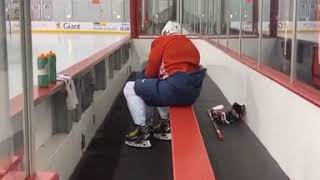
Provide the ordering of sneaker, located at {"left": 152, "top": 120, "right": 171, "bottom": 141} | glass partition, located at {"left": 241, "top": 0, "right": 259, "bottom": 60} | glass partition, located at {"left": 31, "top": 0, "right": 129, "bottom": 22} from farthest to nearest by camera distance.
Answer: glass partition, located at {"left": 31, "top": 0, "right": 129, "bottom": 22} → glass partition, located at {"left": 241, "top": 0, "right": 259, "bottom": 60} → sneaker, located at {"left": 152, "top": 120, "right": 171, "bottom": 141}

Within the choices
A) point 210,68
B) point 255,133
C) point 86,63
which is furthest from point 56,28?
point 255,133

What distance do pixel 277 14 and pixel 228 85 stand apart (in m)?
0.97

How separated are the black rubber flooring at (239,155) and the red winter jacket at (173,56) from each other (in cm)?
57

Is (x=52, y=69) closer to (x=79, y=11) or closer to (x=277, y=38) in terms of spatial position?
(x=277, y=38)

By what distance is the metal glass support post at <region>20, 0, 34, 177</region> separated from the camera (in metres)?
1.67

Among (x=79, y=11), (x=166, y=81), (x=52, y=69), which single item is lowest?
(x=166, y=81)

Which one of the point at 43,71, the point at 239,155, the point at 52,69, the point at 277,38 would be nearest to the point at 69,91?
the point at 52,69

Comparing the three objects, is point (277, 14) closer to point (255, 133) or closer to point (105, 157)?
point (255, 133)

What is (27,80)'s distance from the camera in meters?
1.74

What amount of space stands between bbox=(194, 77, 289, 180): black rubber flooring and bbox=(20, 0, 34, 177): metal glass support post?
5.06ft

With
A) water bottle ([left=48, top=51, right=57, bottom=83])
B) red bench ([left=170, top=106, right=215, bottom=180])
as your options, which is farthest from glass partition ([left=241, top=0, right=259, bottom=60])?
water bottle ([left=48, top=51, right=57, bottom=83])

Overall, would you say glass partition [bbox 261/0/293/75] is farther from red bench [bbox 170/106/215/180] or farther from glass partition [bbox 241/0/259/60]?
red bench [bbox 170/106/215/180]

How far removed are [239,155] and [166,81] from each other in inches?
35.5

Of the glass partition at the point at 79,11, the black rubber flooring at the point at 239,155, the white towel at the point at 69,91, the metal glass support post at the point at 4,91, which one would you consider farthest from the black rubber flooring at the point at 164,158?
the glass partition at the point at 79,11
